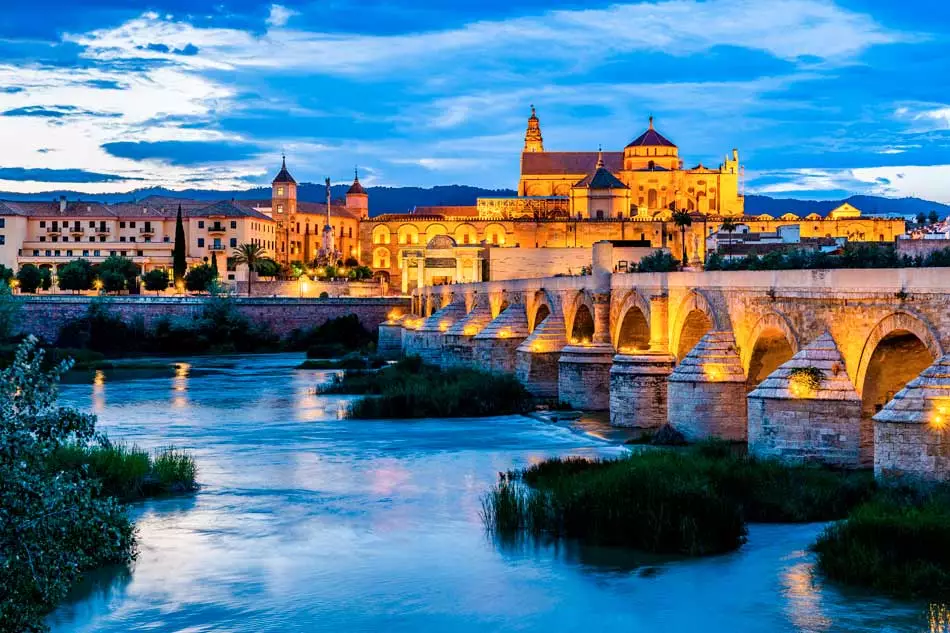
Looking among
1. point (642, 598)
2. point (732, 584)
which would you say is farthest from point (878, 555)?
point (642, 598)

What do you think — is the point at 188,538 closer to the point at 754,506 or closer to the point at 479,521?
the point at 479,521

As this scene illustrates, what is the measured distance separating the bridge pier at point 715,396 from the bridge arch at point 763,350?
0.19 metres

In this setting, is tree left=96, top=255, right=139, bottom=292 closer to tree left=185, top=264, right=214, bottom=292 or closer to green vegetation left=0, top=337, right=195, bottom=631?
tree left=185, top=264, right=214, bottom=292

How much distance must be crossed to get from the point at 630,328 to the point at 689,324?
340 cm

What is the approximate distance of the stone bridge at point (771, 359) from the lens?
1427 centimetres

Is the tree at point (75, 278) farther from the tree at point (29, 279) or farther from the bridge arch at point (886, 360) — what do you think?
the bridge arch at point (886, 360)

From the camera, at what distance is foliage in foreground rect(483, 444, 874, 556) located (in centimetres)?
1345

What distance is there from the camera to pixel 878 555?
1187 cm

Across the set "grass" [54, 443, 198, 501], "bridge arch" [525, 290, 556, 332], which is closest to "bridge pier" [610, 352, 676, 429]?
"grass" [54, 443, 198, 501]

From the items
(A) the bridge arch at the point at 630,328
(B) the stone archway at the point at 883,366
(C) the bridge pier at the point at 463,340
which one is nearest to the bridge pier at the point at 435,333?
(C) the bridge pier at the point at 463,340

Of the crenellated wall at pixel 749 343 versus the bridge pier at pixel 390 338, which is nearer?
the crenellated wall at pixel 749 343

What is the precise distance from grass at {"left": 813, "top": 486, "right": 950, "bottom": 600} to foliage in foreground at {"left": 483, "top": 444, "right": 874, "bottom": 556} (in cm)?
140

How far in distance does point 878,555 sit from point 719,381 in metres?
7.90

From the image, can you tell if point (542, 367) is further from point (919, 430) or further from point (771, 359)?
point (919, 430)
